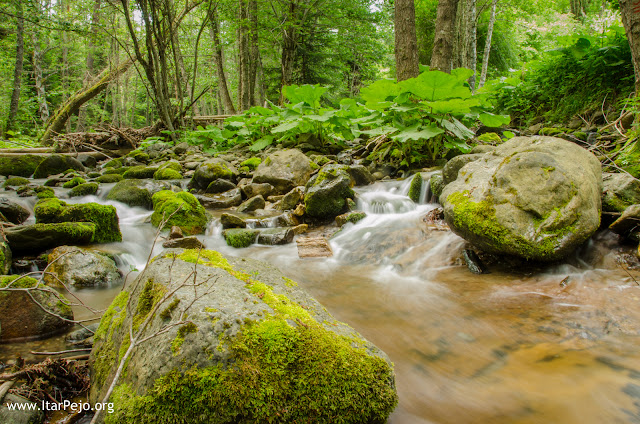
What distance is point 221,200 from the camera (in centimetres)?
725

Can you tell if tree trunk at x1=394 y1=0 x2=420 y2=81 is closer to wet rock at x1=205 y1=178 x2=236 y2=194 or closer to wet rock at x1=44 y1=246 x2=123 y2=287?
wet rock at x1=205 y1=178 x2=236 y2=194

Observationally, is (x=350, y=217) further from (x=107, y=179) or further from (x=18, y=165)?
(x=18, y=165)

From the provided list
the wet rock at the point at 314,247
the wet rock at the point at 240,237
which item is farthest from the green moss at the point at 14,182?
the wet rock at the point at 314,247

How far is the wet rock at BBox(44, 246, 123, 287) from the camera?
3.60m

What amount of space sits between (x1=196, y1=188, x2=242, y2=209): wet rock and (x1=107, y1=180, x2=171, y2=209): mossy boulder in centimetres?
100

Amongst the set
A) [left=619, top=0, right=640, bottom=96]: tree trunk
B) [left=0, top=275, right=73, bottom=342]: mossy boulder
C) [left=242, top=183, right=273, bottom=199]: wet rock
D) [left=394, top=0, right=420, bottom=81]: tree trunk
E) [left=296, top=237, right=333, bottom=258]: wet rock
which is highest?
[left=394, top=0, right=420, bottom=81]: tree trunk

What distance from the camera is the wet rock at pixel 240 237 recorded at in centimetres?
516

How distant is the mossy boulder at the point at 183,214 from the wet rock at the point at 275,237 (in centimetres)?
109

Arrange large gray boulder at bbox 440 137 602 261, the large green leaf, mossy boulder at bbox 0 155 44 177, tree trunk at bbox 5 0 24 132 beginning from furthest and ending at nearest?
tree trunk at bbox 5 0 24 132
mossy boulder at bbox 0 155 44 177
the large green leaf
large gray boulder at bbox 440 137 602 261

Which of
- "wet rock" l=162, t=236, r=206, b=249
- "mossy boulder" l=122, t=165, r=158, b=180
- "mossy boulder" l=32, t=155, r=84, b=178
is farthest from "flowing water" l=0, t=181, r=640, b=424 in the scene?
"mossy boulder" l=32, t=155, r=84, b=178

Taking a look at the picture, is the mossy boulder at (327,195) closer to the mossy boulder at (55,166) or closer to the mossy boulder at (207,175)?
the mossy boulder at (207,175)

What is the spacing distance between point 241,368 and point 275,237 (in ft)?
12.6

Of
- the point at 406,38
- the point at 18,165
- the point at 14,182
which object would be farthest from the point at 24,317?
the point at 18,165

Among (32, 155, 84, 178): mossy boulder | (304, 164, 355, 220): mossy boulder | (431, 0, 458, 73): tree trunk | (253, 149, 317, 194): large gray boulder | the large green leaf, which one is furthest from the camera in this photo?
(32, 155, 84, 178): mossy boulder
